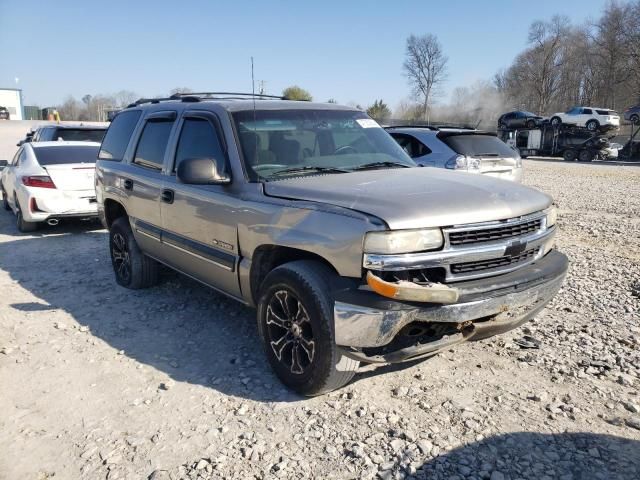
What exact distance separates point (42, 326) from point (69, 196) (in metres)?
4.18

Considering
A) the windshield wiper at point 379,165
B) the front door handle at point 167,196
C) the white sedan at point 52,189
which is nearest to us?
the windshield wiper at point 379,165

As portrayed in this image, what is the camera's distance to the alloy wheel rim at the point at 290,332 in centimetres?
330

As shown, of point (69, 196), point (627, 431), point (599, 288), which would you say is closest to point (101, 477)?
point (627, 431)

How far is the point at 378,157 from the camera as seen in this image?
437 cm

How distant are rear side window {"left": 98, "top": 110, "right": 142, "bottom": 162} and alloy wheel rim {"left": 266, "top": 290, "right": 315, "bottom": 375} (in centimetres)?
315

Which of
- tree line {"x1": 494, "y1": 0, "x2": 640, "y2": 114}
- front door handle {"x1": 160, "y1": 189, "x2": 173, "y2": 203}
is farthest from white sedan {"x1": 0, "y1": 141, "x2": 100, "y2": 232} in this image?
tree line {"x1": 494, "y1": 0, "x2": 640, "y2": 114}

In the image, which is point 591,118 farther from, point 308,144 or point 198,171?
point 198,171

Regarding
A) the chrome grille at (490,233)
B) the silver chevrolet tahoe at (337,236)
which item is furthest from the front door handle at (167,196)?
the chrome grille at (490,233)

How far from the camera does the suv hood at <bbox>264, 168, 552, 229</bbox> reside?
117 inches

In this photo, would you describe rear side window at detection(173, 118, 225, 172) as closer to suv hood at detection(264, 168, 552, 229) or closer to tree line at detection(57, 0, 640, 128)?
suv hood at detection(264, 168, 552, 229)

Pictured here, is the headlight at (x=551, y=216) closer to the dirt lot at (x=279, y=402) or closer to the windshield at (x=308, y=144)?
the dirt lot at (x=279, y=402)

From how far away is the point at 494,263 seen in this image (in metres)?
3.22

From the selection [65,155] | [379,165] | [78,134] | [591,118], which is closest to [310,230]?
[379,165]

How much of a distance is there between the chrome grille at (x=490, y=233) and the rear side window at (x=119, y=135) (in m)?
3.93
